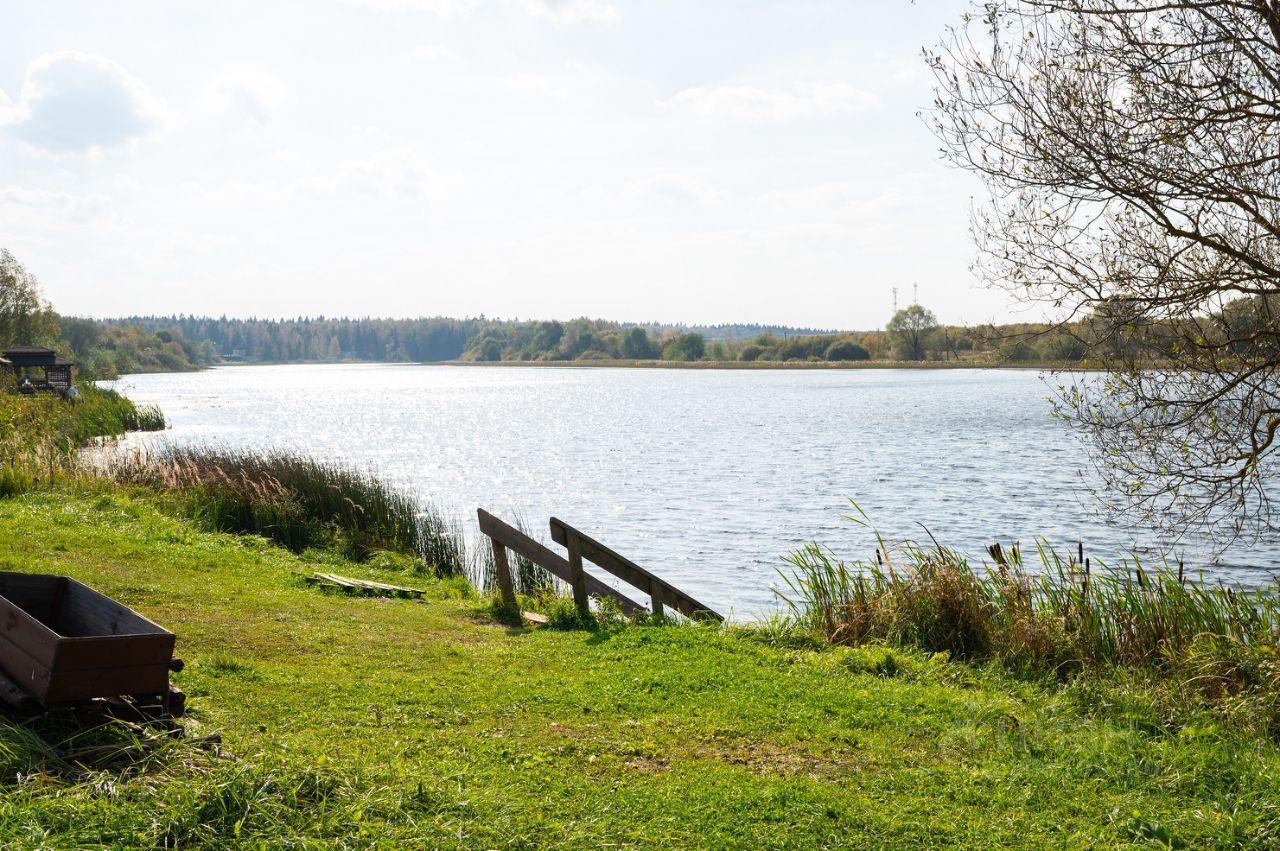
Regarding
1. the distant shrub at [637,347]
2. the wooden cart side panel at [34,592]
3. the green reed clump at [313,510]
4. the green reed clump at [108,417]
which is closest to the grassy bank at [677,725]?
the wooden cart side panel at [34,592]

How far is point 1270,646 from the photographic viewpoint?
24.6 ft

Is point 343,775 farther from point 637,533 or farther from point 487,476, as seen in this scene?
point 487,476

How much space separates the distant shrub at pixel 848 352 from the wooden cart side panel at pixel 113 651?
6072 inches

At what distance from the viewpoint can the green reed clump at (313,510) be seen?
55.0 ft

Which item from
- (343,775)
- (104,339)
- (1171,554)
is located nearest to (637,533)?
(1171,554)

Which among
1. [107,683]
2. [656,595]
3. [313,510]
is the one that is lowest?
[313,510]

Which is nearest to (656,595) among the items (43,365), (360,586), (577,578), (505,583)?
(577,578)

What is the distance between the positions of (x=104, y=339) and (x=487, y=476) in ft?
375

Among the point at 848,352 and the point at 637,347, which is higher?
the point at 637,347

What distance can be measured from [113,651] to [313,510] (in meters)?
13.2

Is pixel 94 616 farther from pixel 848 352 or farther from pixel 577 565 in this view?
pixel 848 352

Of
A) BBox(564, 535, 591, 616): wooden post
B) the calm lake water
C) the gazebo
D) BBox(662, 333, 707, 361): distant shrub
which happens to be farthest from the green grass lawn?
BBox(662, 333, 707, 361): distant shrub

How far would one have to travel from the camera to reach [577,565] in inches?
407

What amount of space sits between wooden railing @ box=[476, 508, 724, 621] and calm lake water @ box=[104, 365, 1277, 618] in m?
4.52
